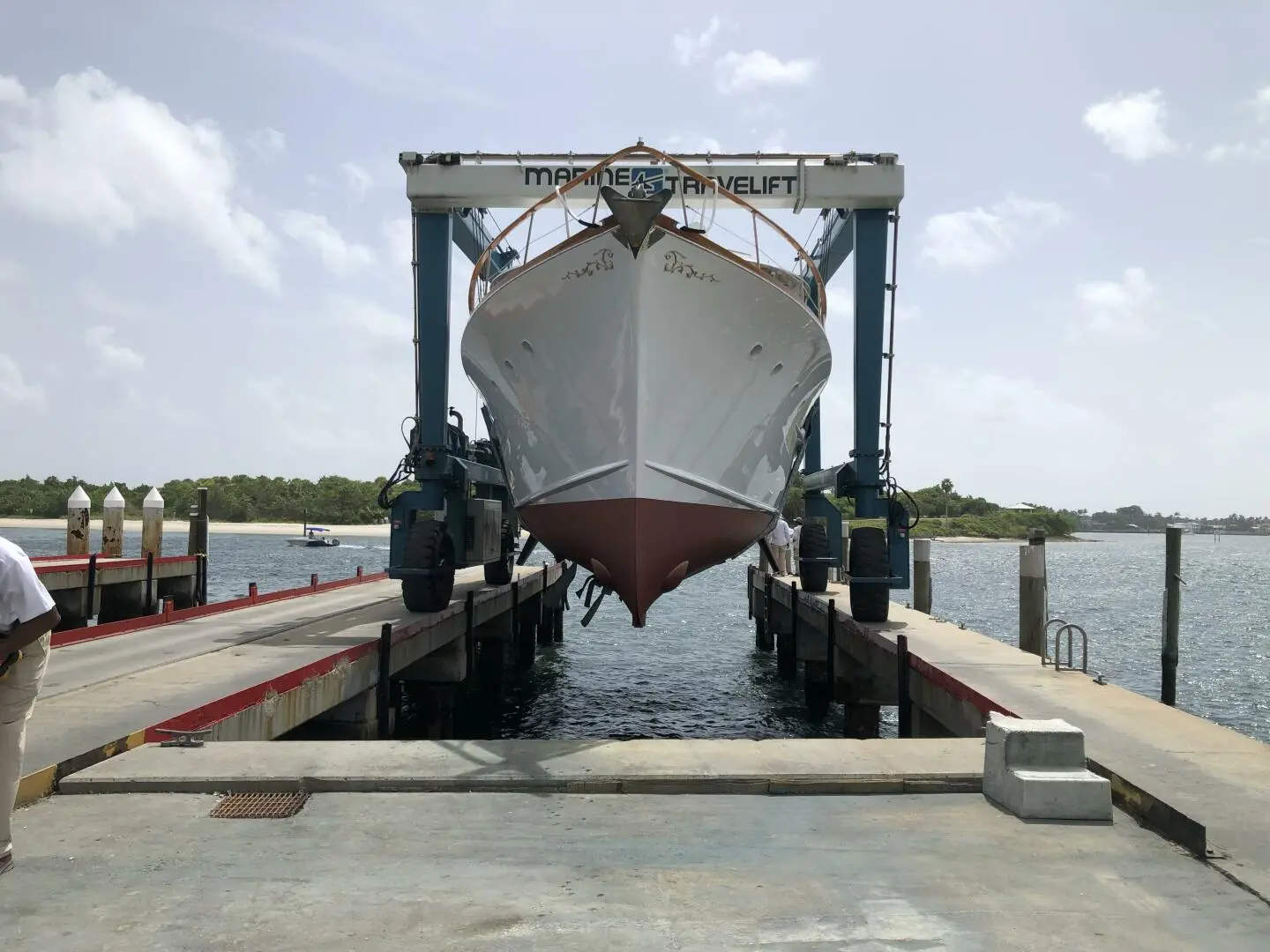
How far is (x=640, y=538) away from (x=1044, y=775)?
4.95m

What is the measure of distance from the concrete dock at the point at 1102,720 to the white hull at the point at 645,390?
2.69 metres

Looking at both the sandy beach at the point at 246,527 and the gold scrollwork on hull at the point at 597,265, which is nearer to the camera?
the gold scrollwork on hull at the point at 597,265

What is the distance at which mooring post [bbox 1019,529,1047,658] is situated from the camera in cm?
1233

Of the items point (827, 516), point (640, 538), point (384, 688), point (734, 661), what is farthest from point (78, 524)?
point (640, 538)

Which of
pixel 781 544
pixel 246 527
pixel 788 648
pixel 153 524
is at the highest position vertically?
pixel 153 524

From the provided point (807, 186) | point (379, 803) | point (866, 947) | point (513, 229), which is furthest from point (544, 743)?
point (807, 186)

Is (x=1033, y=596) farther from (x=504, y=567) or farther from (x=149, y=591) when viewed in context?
(x=149, y=591)

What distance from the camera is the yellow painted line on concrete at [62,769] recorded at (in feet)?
16.4

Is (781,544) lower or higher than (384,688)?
higher

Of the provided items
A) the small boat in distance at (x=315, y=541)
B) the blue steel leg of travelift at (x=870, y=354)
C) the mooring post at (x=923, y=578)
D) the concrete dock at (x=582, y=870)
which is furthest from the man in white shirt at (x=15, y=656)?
the small boat in distance at (x=315, y=541)

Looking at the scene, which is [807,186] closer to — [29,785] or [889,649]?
[889,649]

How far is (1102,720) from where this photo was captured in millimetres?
7117

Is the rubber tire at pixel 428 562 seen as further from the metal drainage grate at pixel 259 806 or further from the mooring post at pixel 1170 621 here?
the mooring post at pixel 1170 621

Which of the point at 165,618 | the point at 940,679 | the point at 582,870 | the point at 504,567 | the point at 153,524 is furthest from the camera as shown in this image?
the point at 153,524
